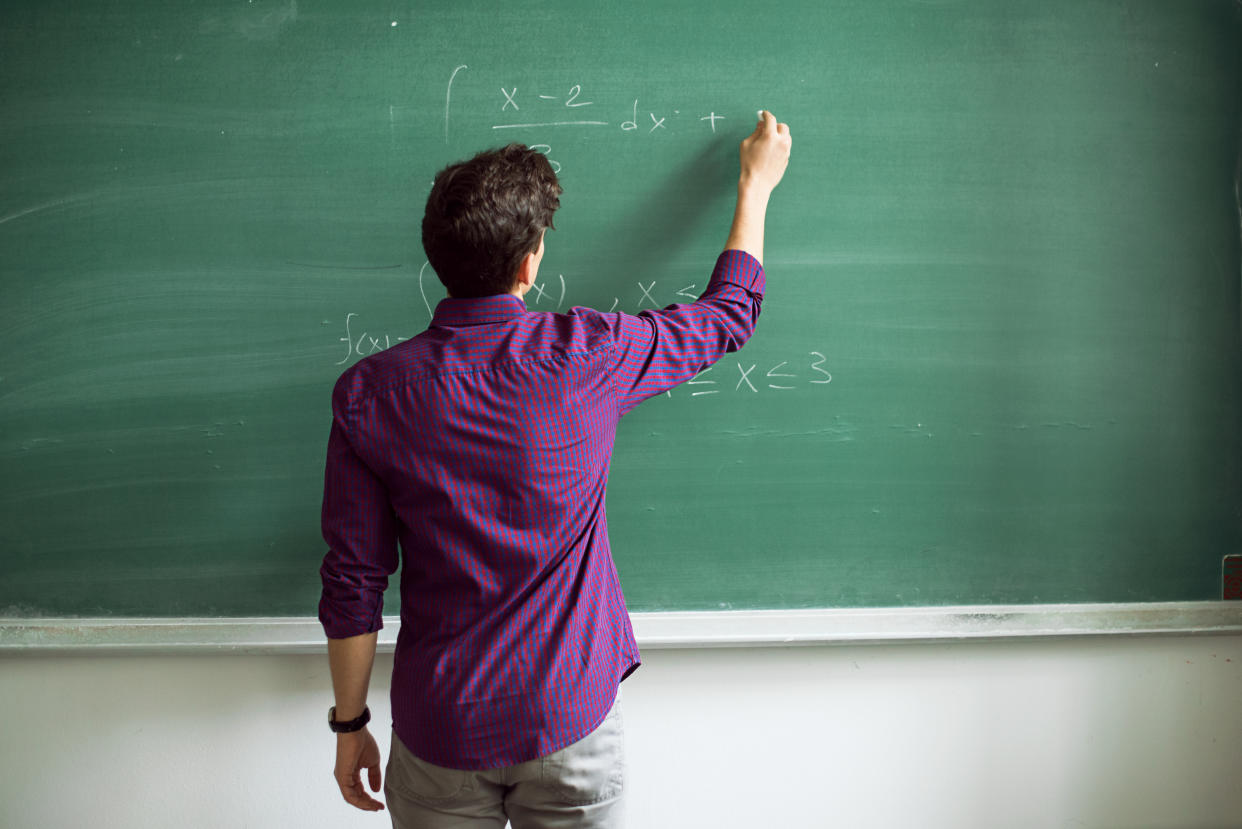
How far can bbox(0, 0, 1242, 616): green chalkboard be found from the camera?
1491mm

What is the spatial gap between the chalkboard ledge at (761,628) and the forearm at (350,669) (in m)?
0.29

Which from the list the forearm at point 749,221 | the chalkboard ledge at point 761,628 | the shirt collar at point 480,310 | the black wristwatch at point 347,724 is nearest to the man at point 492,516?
the shirt collar at point 480,310

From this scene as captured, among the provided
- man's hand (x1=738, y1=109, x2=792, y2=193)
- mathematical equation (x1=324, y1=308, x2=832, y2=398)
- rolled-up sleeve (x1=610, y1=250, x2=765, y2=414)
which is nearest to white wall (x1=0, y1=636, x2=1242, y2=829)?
mathematical equation (x1=324, y1=308, x2=832, y2=398)

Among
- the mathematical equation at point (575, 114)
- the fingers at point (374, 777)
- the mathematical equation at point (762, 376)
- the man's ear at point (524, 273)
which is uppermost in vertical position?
the mathematical equation at point (575, 114)

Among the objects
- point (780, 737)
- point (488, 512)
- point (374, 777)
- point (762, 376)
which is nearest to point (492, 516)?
point (488, 512)

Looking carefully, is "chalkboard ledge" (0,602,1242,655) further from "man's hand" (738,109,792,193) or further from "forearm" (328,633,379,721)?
"man's hand" (738,109,792,193)

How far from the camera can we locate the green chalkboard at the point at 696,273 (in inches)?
58.7

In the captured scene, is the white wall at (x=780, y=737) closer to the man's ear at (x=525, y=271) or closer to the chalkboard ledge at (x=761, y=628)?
the chalkboard ledge at (x=761, y=628)

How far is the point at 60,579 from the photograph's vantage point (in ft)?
5.14

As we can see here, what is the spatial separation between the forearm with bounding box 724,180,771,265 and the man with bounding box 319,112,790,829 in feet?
1.00

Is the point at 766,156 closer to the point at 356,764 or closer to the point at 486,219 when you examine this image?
the point at 486,219

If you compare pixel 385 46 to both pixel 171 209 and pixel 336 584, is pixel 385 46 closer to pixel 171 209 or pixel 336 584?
pixel 171 209

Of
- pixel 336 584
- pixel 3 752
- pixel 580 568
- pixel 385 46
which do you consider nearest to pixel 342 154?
pixel 385 46

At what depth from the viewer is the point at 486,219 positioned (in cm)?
102
